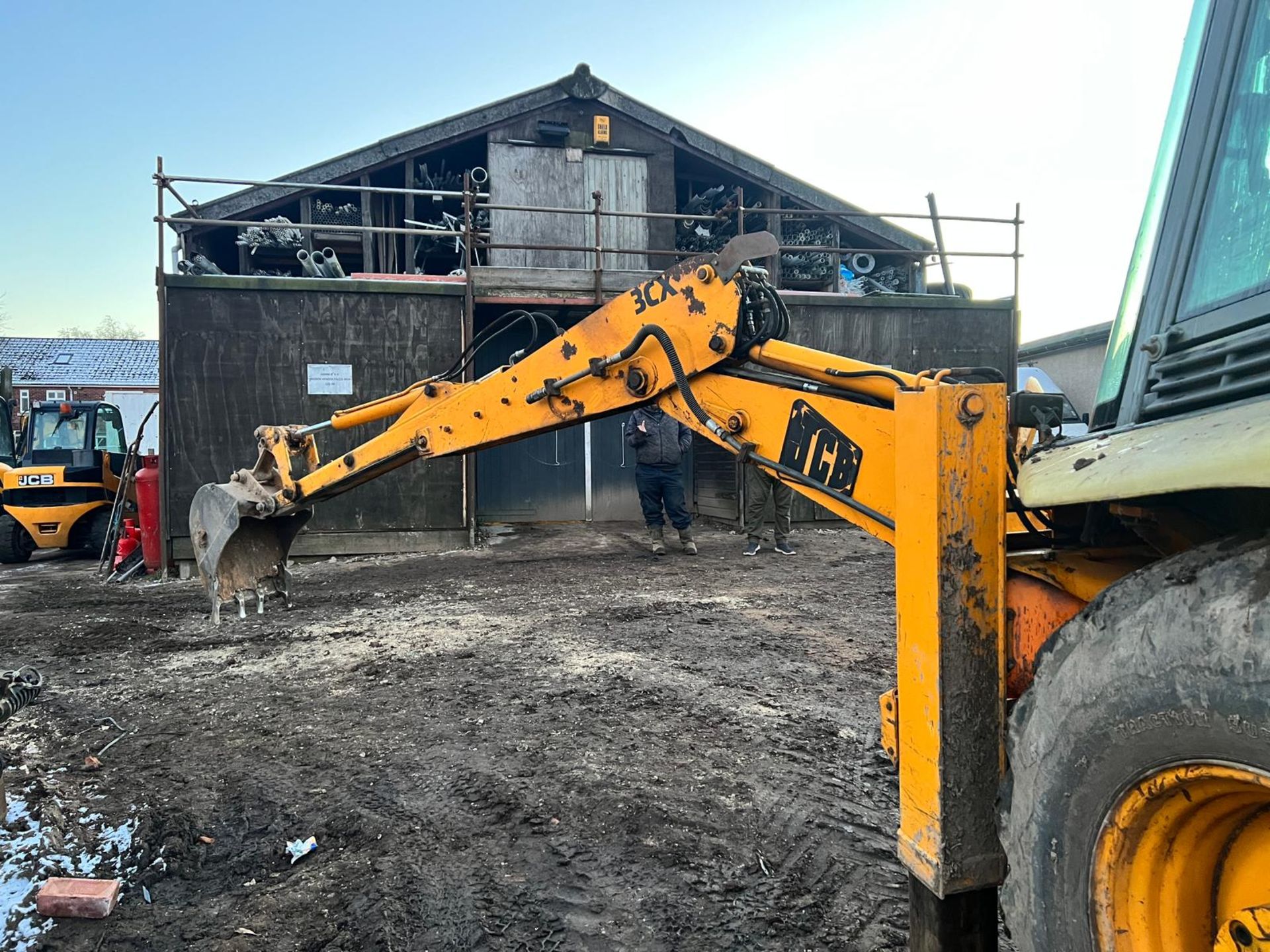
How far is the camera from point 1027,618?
1.65 m

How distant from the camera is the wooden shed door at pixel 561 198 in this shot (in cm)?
1132

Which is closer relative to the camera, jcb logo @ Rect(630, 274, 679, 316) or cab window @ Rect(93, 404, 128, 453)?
jcb logo @ Rect(630, 274, 679, 316)

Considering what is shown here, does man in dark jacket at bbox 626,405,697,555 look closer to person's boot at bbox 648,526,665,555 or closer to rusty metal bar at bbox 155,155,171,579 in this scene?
person's boot at bbox 648,526,665,555

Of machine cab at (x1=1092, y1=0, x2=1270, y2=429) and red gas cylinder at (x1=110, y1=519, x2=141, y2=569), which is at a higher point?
machine cab at (x1=1092, y1=0, x2=1270, y2=429)

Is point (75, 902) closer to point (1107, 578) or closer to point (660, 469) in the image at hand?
point (1107, 578)

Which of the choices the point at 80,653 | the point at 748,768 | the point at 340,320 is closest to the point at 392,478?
the point at 340,320

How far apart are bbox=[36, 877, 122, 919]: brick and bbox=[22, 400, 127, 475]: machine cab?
9469 millimetres

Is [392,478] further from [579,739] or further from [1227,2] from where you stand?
[1227,2]

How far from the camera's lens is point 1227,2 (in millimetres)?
1464

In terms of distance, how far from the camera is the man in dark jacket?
28.1 feet

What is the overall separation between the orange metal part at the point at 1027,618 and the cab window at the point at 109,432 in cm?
1185

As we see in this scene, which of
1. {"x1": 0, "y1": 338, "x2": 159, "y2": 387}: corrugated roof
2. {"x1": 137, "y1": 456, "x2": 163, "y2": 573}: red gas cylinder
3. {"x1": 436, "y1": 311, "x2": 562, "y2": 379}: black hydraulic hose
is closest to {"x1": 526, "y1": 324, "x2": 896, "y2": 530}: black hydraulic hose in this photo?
{"x1": 436, "y1": 311, "x2": 562, "y2": 379}: black hydraulic hose

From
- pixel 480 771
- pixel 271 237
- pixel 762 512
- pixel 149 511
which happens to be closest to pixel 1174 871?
pixel 480 771

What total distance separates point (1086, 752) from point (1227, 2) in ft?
4.44
